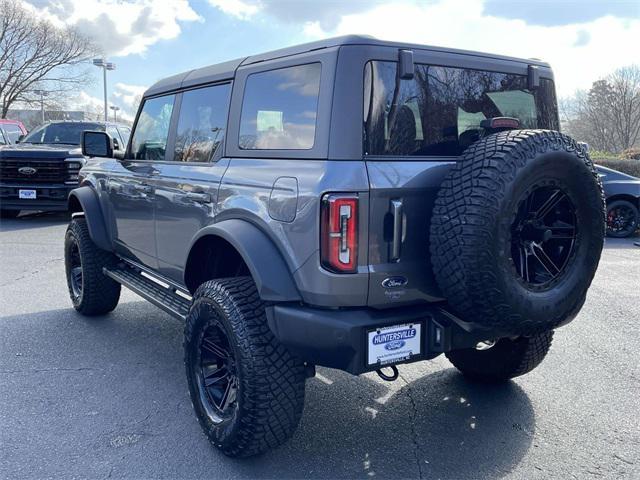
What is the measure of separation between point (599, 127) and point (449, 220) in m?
30.9

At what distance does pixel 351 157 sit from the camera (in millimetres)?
2449

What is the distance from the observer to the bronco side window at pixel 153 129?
400 cm

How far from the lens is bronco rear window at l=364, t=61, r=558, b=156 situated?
2.57 metres

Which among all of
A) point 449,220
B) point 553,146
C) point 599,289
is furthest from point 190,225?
point 599,289

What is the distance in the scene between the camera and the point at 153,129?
167 inches

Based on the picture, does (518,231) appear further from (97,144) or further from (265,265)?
(97,144)

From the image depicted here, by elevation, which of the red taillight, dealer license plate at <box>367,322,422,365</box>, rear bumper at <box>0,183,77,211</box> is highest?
the red taillight

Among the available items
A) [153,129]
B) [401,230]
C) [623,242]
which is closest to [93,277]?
[153,129]

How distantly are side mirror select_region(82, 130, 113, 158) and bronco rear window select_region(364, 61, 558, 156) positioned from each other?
110 inches

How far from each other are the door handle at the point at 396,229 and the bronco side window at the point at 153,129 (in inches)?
83.5

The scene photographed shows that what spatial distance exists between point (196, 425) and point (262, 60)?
6.85 ft

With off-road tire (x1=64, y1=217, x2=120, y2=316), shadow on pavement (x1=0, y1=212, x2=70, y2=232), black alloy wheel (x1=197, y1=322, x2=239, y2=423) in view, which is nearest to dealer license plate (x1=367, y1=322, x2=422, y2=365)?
black alloy wheel (x1=197, y1=322, x2=239, y2=423)

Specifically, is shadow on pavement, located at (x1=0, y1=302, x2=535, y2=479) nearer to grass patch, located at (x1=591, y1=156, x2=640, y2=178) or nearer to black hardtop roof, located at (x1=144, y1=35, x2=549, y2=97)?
black hardtop roof, located at (x1=144, y1=35, x2=549, y2=97)

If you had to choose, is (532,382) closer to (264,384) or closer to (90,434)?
(264,384)
